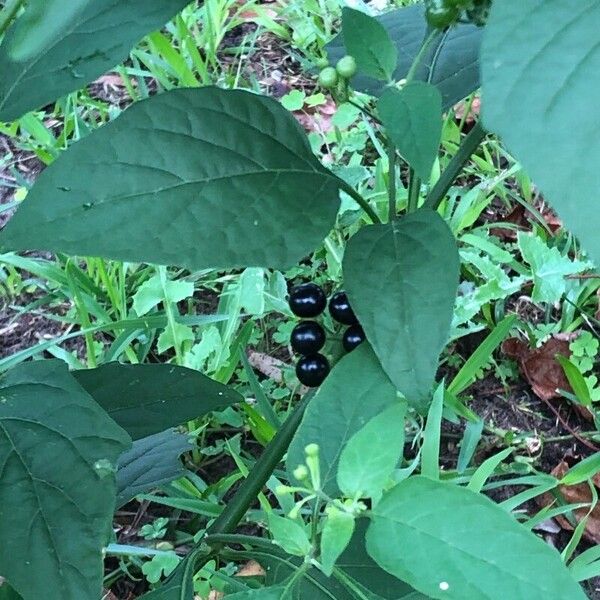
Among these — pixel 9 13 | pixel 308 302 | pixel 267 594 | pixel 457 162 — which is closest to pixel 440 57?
pixel 457 162

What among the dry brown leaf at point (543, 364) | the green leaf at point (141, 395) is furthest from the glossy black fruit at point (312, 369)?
the dry brown leaf at point (543, 364)

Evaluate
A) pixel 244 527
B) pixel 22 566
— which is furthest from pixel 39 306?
pixel 22 566

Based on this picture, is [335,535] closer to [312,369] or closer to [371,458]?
[371,458]

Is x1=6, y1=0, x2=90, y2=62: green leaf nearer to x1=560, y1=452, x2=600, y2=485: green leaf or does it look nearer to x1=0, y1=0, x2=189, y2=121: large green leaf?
x1=0, y1=0, x2=189, y2=121: large green leaf

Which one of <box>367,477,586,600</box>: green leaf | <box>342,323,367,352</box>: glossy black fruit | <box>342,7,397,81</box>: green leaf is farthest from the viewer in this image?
<box>342,323,367,352</box>: glossy black fruit

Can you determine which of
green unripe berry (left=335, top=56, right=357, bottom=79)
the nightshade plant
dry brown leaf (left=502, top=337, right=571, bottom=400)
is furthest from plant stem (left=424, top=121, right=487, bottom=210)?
dry brown leaf (left=502, top=337, right=571, bottom=400)

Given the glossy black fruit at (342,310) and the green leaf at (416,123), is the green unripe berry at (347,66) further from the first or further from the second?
the glossy black fruit at (342,310)

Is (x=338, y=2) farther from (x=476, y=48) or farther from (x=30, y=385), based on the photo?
(x=30, y=385)
